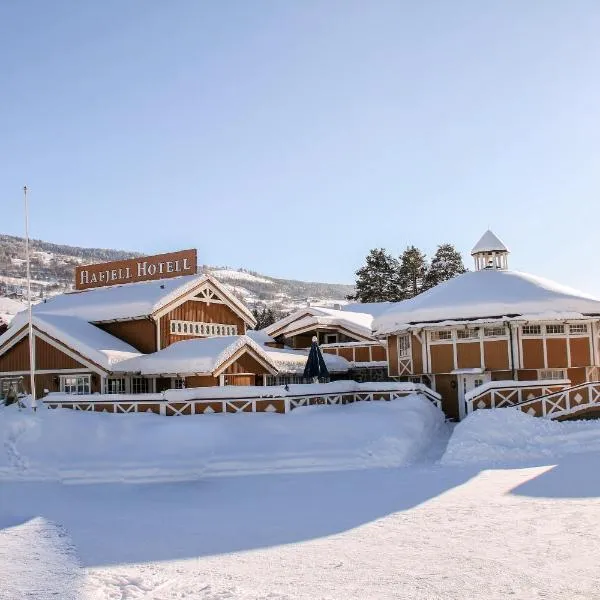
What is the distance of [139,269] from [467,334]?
2133cm

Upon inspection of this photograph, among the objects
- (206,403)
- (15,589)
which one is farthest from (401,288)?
(15,589)

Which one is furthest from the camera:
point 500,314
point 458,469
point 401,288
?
point 401,288

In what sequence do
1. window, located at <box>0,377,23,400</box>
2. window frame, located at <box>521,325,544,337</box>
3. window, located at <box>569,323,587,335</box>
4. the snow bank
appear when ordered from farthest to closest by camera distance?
1. window, located at <box>0,377,23,400</box>
2. window, located at <box>569,323,587,335</box>
3. window frame, located at <box>521,325,544,337</box>
4. the snow bank

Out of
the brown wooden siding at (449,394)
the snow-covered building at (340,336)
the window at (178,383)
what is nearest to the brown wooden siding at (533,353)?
the brown wooden siding at (449,394)

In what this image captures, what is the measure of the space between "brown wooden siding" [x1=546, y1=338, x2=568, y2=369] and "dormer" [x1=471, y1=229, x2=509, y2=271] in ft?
28.0

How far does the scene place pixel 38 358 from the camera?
3631cm

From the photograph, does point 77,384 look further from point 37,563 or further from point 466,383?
point 37,563

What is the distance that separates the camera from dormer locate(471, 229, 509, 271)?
4153 cm

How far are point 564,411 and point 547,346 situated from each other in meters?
4.28

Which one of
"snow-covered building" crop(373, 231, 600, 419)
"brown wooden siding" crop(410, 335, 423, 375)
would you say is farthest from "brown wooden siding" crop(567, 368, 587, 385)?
"brown wooden siding" crop(410, 335, 423, 375)

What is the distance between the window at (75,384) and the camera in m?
35.4

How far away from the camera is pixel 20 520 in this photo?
1786cm

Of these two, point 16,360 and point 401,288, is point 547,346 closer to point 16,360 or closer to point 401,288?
point 16,360

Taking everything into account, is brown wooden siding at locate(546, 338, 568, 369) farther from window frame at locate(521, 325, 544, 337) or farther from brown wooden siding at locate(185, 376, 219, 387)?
brown wooden siding at locate(185, 376, 219, 387)
